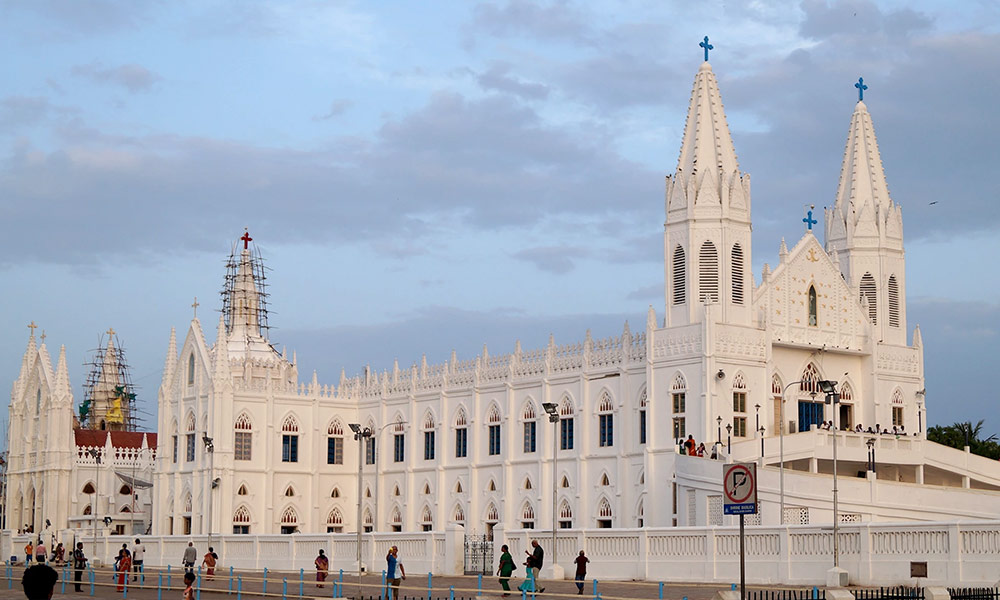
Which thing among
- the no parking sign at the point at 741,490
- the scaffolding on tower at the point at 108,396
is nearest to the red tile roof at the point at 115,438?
the scaffolding on tower at the point at 108,396

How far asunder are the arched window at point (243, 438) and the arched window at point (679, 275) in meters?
27.4

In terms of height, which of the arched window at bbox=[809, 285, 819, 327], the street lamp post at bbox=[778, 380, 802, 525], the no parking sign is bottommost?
the no parking sign

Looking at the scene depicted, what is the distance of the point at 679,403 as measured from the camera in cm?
6034

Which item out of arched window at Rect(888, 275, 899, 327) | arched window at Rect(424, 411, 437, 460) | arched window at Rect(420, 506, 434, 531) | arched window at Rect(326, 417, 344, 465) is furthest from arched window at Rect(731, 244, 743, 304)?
arched window at Rect(326, 417, 344, 465)

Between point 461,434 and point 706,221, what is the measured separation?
792 inches

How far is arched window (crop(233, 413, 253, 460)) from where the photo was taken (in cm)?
7706

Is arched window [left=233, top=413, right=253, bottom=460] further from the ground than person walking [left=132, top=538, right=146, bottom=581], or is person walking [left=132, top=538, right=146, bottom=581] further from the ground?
arched window [left=233, top=413, right=253, bottom=460]

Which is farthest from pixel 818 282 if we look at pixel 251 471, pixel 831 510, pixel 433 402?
pixel 251 471

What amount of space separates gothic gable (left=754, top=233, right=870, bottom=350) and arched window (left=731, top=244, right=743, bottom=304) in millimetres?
1117

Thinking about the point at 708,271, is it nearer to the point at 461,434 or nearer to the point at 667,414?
the point at 667,414

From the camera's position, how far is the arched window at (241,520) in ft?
249

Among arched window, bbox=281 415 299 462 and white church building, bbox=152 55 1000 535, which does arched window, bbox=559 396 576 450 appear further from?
arched window, bbox=281 415 299 462

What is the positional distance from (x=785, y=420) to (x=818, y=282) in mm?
6930

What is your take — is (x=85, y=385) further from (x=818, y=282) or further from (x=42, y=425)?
(x=818, y=282)
